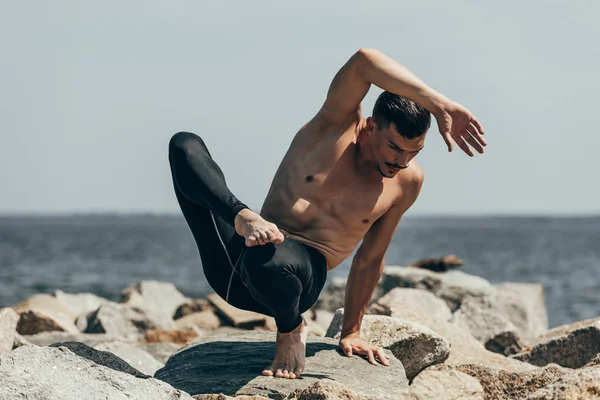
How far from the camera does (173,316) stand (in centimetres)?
1316

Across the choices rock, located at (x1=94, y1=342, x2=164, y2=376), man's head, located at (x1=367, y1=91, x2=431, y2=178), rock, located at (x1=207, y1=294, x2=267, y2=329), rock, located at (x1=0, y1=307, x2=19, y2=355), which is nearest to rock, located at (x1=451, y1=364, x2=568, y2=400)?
man's head, located at (x1=367, y1=91, x2=431, y2=178)

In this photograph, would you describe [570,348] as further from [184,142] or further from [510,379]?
[184,142]

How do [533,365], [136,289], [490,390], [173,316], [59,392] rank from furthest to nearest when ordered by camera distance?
[136,289] < [173,316] < [533,365] < [490,390] < [59,392]

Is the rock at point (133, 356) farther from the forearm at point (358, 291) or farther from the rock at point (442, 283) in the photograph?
the rock at point (442, 283)

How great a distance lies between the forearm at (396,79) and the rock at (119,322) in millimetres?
5949

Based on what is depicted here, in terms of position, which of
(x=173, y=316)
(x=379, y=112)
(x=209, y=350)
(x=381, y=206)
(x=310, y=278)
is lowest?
(x=173, y=316)

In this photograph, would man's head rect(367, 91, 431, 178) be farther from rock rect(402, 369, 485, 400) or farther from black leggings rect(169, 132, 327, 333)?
rock rect(402, 369, 485, 400)

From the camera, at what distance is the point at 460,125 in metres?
4.61

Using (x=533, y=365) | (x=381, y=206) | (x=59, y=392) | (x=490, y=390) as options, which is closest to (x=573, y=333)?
(x=533, y=365)

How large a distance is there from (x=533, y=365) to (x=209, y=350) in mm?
2283

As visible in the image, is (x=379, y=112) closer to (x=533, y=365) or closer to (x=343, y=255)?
(x=343, y=255)

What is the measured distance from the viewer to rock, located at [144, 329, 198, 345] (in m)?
9.05

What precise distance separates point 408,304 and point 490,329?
3.74 ft

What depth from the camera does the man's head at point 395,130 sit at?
16.5 ft
